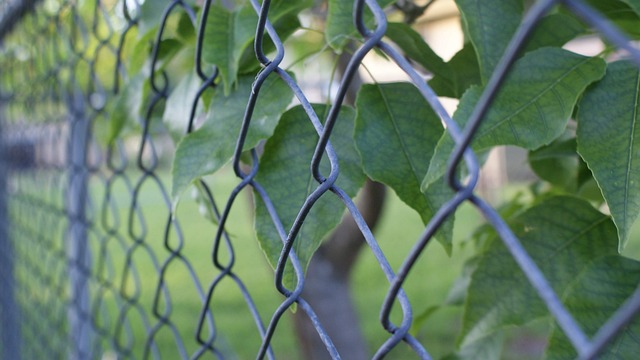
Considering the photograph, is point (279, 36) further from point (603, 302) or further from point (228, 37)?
point (603, 302)

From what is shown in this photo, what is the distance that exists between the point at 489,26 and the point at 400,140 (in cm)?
13

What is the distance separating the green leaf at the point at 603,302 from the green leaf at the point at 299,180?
0.22m

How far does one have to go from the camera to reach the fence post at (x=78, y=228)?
1.85 meters

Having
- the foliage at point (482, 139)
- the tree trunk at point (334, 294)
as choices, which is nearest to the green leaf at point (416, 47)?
the foliage at point (482, 139)

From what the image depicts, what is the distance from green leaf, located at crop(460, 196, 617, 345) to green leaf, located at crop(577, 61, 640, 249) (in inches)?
7.1

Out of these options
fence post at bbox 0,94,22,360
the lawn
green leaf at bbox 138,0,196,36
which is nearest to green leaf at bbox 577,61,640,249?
green leaf at bbox 138,0,196,36

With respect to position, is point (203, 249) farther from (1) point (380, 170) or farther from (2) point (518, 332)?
(1) point (380, 170)

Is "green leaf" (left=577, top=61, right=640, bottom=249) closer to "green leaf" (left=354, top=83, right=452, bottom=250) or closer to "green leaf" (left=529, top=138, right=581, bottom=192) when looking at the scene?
"green leaf" (left=354, top=83, right=452, bottom=250)

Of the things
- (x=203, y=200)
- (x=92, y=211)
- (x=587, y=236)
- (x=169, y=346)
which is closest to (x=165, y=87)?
(x=203, y=200)

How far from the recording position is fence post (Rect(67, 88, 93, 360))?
6.06ft

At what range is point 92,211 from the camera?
80.5 inches

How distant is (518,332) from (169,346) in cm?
225

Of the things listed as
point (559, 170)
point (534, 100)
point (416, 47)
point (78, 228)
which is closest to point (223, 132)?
point (416, 47)

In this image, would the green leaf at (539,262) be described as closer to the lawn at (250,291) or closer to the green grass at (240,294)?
the green grass at (240,294)
